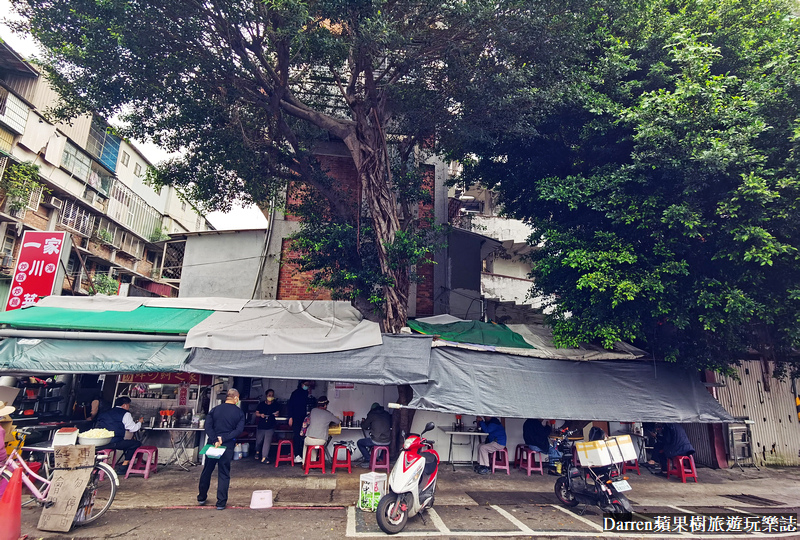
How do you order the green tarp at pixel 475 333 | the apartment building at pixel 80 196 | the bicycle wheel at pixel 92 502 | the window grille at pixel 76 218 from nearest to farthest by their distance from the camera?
the bicycle wheel at pixel 92 502, the green tarp at pixel 475 333, the apartment building at pixel 80 196, the window grille at pixel 76 218

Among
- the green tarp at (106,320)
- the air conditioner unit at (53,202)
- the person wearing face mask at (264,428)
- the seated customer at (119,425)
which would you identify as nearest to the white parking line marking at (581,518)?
the person wearing face mask at (264,428)

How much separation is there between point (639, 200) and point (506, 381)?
4331 mm

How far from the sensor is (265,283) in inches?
490

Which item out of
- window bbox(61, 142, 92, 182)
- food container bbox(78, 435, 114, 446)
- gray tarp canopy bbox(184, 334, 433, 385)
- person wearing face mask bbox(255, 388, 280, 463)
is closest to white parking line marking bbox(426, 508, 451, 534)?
gray tarp canopy bbox(184, 334, 433, 385)

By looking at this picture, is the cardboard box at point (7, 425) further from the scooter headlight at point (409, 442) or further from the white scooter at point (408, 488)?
the scooter headlight at point (409, 442)

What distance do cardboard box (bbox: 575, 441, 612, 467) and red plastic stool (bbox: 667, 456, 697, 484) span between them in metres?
4.30

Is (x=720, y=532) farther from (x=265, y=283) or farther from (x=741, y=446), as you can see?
(x=265, y=283)

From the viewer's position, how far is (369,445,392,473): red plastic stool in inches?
336

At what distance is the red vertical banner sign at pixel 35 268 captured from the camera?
31.2ft

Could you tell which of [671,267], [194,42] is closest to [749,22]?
[671,267]

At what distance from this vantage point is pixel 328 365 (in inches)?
297

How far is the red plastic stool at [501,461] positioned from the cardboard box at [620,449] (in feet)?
10.1

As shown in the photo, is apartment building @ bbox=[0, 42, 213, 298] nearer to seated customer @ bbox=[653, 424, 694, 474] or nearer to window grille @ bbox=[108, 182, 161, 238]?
window grille @ bbox=[108, 182, 161, 238]

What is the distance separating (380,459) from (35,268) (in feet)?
30.5
